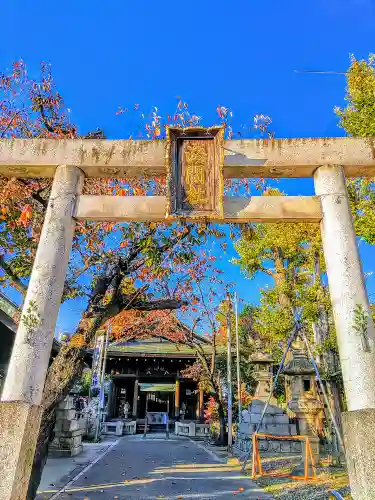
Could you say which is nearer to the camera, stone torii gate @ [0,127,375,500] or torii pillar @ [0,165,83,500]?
torii pillar @ [0,165,83,500]

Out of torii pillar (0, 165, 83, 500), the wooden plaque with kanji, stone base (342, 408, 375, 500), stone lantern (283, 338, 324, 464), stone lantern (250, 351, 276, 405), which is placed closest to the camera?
stone base (342, 408, 375, 500)

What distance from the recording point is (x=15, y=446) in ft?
13.7

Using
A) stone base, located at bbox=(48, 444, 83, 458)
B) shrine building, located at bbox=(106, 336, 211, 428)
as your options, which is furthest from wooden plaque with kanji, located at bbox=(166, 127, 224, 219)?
shrine building, located at bbox=(106, 336, 211, 428)

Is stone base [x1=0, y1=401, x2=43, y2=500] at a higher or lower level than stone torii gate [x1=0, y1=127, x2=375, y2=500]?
lower

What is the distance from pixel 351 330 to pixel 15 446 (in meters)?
4.09

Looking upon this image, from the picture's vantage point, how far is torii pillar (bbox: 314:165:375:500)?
13.7 feet

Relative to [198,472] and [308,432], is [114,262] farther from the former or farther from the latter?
[308,432]

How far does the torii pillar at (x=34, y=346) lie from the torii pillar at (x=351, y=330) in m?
3.59

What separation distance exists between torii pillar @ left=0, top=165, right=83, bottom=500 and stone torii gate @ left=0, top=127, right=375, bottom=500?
14mm

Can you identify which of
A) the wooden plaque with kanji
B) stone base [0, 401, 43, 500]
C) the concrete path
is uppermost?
the wooden plaque with kanji

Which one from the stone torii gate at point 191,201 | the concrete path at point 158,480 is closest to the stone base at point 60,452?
the concrete path at point 158,480

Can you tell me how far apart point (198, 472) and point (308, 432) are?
3843 millimetres

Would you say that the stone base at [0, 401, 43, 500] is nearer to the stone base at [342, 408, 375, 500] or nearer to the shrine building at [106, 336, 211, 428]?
the stone base at [342, 408, 375, 500]

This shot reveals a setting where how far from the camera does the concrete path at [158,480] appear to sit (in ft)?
26.3
